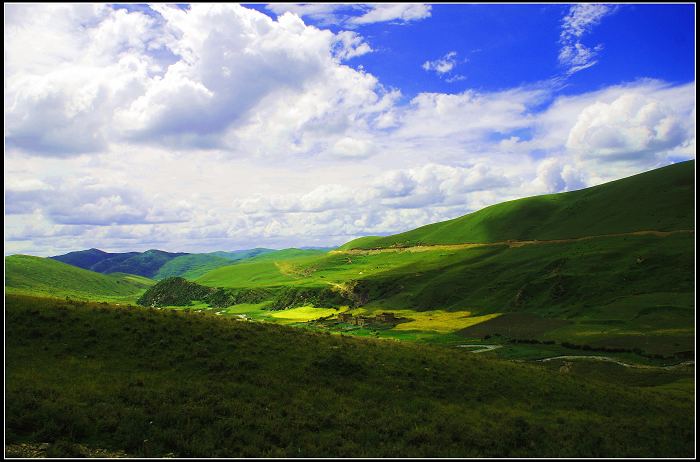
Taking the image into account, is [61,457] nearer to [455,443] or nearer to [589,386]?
[455,443]

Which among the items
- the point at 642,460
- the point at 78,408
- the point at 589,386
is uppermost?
the point at 78,408

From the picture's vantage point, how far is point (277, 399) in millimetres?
26562

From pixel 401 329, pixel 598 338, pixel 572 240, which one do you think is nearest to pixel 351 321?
pixel 401 329

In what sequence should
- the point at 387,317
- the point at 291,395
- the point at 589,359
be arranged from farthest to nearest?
the point at 387,317 → the point at 589,359 → the point at 291,395

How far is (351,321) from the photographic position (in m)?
145

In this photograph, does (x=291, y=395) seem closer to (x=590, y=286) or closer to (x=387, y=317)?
(x=387, y=317)

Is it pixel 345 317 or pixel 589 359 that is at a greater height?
pixel 589 359

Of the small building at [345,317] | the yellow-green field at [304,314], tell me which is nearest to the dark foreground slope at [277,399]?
the small building at [345,317]

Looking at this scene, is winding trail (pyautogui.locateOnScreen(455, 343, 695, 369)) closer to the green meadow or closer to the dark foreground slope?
the green meadow

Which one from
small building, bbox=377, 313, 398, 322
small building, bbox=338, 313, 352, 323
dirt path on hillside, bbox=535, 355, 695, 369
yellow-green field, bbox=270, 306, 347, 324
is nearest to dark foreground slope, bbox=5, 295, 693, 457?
dirt path on hillside, bbox=535, 355, 695, 369

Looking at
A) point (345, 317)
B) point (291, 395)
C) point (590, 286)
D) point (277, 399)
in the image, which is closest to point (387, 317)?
point (345, 317)

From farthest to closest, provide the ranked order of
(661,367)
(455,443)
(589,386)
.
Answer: (661,367), (589,386), (455,443)

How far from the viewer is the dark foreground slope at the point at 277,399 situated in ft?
66.1

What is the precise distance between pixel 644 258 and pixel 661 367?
81.9 metres
